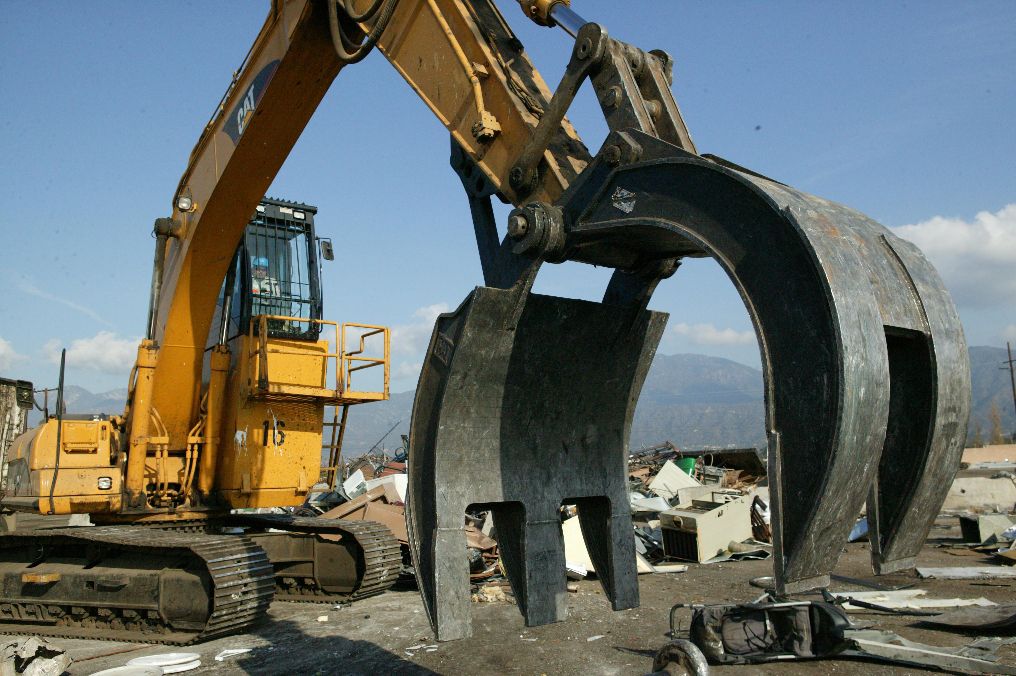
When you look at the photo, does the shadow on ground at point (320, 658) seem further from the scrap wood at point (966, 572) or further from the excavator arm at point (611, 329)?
the scrap wood at point (966, 572)

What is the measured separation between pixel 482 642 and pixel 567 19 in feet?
16.2

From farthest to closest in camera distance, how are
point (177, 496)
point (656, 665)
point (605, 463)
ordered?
point (177, 496), point (605, 463), point (656, 665)

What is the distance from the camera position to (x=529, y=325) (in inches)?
155

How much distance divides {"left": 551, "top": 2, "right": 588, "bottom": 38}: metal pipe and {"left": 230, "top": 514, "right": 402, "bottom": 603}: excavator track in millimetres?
6308

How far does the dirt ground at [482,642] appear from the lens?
19.2 ft

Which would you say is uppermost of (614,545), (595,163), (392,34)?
(392,34)

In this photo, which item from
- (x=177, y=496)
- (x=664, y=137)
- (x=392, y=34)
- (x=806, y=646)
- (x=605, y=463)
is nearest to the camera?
(x=664, y=137)

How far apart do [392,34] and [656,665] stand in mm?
3716

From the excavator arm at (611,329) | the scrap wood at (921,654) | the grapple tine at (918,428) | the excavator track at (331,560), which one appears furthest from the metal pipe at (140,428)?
the grapple tine at (918,428)

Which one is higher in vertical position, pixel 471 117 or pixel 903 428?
pixel 471 117

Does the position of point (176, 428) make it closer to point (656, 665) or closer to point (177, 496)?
point (177, 496)

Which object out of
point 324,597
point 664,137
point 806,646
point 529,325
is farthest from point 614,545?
point 324,597

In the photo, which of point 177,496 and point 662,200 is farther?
point 177,496

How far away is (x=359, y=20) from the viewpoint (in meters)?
5.01
